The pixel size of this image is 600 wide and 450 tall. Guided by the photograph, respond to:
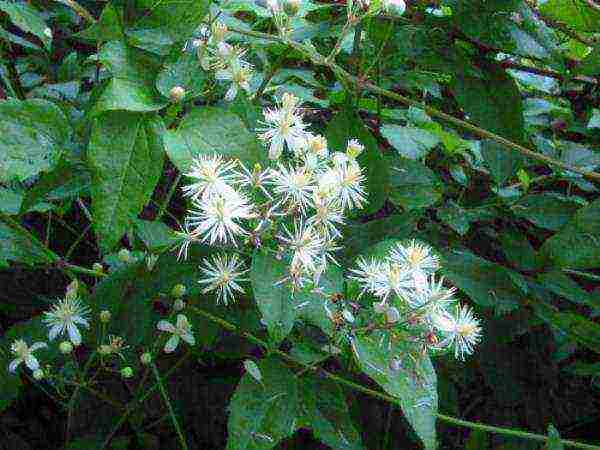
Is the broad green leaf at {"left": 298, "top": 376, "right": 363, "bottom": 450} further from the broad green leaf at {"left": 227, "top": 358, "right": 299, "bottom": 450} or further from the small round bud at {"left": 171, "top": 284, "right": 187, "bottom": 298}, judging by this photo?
the small round bud at {"left": 171, "top": 284, "right": 187, "bottom": 298}

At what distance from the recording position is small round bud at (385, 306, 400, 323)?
84 centimetres

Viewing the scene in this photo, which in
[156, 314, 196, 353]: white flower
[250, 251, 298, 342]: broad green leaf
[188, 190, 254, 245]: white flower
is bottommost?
[156, 314, 196, 353]: white flower

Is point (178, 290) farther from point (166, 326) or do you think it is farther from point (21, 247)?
point (21, 247)

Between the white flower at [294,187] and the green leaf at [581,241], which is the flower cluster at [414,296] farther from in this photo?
the green leaf at [581,241]

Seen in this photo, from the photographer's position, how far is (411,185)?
1.10 metres

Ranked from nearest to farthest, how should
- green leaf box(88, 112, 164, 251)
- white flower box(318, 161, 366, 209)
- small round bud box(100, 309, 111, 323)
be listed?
green leaf box(88, 112, 164, 251)
white flower box(318, 161, 366, 209)
small round bud box(100, 309, 111, 323)

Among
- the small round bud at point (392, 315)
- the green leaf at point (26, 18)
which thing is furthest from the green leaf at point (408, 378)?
the green leaf at point (26, 18)

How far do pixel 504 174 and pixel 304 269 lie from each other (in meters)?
0.60

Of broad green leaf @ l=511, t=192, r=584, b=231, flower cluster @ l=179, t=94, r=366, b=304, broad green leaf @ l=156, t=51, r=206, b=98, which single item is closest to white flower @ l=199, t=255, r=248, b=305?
flower cluster @ l=179, t=94, r=366, b=304

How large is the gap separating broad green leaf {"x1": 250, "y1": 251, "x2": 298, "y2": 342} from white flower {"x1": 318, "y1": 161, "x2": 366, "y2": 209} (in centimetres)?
11

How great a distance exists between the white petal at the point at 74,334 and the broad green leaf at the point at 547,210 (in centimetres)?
77

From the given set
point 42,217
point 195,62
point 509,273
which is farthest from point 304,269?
point 42,217

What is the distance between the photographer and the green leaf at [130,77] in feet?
2.44

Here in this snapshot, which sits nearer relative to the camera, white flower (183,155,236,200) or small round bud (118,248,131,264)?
white flower (183,155,236,200)
